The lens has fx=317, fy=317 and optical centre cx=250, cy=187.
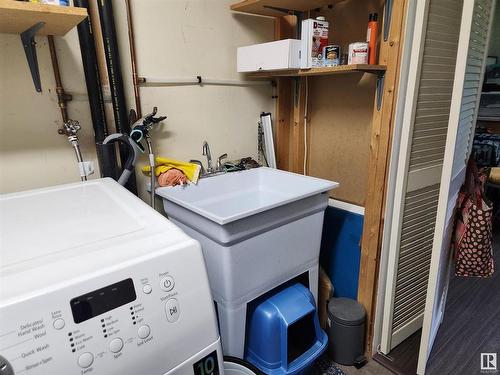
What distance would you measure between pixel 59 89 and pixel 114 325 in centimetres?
106

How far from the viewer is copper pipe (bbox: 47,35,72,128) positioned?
A: 1227 mm

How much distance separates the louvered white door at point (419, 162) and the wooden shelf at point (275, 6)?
0.54 meters

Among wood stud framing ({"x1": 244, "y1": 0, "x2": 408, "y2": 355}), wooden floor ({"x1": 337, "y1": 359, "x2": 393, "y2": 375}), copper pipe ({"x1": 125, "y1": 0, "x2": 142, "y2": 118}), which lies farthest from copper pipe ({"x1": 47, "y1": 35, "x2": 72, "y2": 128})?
wooden floor ({"x1": 337, "y1": 359, "x2": 393, "y2": 375})

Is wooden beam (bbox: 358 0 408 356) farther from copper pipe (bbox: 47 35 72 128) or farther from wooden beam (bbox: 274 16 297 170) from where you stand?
copper pipe (bbox: 47 35 72 128)

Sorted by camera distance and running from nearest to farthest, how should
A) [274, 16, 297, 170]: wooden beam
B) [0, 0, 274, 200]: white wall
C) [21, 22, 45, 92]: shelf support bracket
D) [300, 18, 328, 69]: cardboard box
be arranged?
[21, 22, 45, 92]: shelf support bracket < [0, 0, 274, 200]: white wall < [300, 18, 328, 69]: cardboard box < [274, 16, 297, 170]: wooden beam

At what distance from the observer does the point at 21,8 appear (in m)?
0.86

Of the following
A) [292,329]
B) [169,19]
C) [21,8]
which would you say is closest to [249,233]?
[292,329]

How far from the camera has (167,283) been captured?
640 millimetres

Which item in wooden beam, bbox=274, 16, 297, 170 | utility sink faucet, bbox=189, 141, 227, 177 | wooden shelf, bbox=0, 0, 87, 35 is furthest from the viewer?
wooden beam, bbox=274, 16, 297, 170

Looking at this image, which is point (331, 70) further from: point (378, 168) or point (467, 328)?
point (467, 328)

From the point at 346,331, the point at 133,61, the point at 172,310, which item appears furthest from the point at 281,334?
the point at 133,61

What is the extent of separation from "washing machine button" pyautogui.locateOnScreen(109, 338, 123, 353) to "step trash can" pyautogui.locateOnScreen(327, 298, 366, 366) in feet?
4.08

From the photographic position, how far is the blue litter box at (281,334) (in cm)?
131

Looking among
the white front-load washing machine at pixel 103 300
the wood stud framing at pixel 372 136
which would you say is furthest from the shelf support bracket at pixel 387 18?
the white front-load washing machine at pixel 103 300
